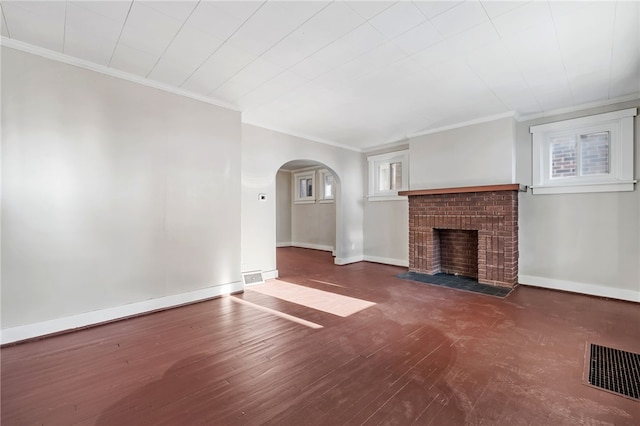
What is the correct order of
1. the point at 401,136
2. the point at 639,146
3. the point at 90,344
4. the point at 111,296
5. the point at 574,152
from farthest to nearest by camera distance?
the point at 401,136 < the point at 574,152 < the point at 639,146 < the point at 111,296 < the point at 90,344

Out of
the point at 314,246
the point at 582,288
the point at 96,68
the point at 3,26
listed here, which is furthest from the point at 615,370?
the point at 314,246

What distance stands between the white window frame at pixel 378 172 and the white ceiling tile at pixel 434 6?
13.4 ft

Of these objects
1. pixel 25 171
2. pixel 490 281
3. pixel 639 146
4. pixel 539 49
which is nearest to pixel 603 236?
pixel 639 146

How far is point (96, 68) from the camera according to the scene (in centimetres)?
304

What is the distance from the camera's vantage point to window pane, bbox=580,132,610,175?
13.1ft

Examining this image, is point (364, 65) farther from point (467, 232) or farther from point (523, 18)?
point (467, 232)

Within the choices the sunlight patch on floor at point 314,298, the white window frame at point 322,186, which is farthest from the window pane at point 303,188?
the sunlight patch on floor at point 314,298

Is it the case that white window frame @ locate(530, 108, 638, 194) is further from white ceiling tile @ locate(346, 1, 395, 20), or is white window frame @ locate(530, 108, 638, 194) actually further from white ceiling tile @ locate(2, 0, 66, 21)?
white ceiling tile @ locate(2, 0, 66, 21)

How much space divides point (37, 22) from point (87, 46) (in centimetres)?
37

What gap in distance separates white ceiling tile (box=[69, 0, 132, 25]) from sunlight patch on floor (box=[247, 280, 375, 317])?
3.50m

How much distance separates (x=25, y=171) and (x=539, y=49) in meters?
5.17

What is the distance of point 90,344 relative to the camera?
2.60 m

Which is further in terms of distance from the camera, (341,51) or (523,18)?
(341,51)

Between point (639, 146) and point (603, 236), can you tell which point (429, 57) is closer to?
point (639, 146)
